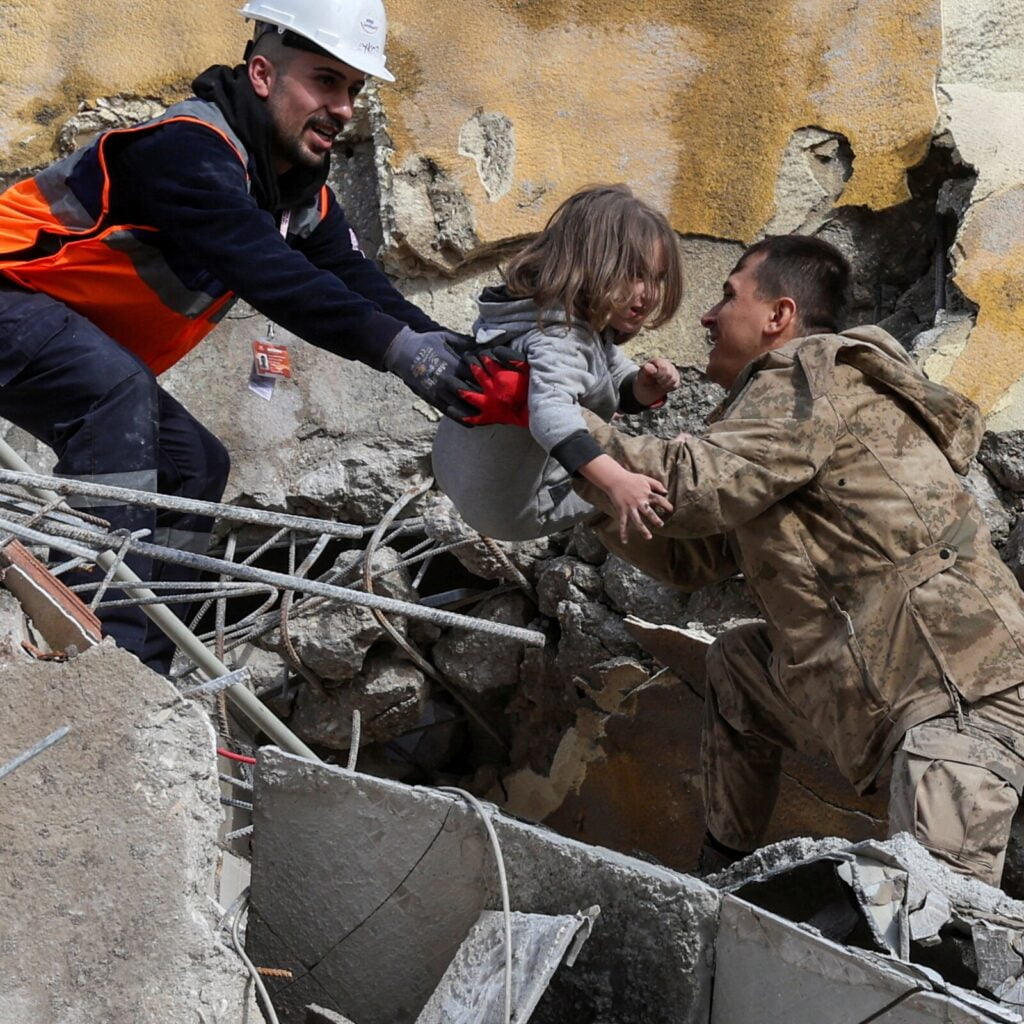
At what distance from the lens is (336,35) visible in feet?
11.5

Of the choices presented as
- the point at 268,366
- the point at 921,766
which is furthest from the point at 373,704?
the point at 921,766

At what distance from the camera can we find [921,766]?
287cm

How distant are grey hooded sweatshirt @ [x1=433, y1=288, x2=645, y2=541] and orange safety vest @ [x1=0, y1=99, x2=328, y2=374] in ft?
2.36

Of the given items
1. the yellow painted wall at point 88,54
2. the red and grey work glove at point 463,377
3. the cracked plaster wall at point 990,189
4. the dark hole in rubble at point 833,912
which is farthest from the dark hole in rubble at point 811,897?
the yellow painted wall at point 88,54

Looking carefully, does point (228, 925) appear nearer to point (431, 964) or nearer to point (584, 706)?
point (431, 964)

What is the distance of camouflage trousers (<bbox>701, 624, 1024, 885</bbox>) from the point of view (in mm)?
2818

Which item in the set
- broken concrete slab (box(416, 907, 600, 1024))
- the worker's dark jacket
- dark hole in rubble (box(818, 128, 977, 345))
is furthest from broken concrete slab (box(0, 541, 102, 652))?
dark hole in rubble (box(818, 128, 977, 345))

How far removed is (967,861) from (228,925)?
4.47 feet

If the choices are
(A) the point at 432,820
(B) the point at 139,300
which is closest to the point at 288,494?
(B) the point at 139,300

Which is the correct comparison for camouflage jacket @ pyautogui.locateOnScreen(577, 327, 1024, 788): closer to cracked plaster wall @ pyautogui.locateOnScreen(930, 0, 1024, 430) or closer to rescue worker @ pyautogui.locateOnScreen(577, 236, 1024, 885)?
rescue worker @ pyautogui.locateOnScreen(577, 236, 1024, 885)

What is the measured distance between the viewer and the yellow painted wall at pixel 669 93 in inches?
182

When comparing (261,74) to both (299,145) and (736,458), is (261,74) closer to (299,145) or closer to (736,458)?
A: (299,145)

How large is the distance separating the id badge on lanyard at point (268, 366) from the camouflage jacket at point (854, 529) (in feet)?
7.07

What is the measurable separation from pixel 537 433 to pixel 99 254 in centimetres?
115
